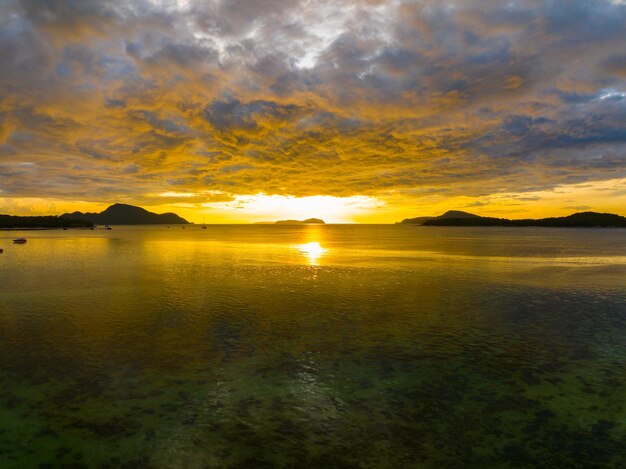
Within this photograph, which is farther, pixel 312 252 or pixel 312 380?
pixel 312 252

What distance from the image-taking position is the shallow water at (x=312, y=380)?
465 inches

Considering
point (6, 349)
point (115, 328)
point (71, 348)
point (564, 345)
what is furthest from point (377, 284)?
point (6, 349)

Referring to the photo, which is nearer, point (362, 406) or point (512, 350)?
point (362, 406)

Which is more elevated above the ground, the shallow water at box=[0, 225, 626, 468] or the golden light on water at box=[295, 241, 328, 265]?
the golden light on water at box=[295, 241, 328, 265]

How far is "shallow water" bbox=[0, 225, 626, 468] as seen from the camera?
11.8 metres

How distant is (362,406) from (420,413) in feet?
6.95

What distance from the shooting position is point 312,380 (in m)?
16.9

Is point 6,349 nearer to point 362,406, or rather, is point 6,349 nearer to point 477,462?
point 362,406

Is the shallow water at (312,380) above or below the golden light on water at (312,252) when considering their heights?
below

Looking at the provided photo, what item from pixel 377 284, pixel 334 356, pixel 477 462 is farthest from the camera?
pixel 377 284

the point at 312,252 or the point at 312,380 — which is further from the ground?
the point at 312,252

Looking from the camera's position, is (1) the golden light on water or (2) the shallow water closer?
(2) the shallow water

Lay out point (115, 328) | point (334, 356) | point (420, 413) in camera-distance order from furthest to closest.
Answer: point (115, 328), point (334, 356), point (420, 413)

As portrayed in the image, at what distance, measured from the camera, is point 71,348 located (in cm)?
2111
